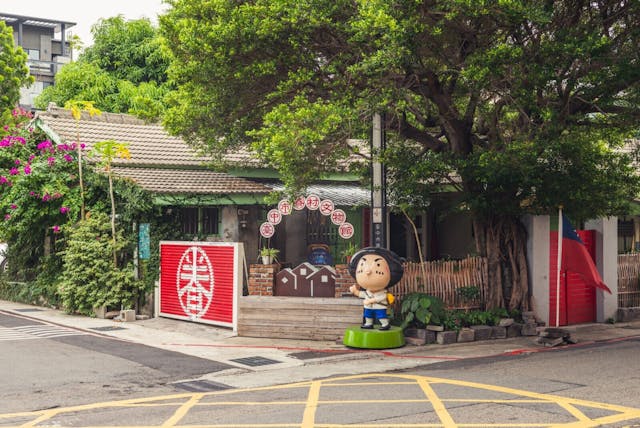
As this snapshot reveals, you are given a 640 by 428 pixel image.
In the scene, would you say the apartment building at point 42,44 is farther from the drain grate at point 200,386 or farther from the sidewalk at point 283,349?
the drain grate at point 200,386

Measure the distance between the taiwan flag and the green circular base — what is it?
13.4 feet

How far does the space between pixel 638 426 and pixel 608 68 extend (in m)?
7.48

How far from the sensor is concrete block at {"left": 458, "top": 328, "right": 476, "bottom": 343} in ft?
49.4

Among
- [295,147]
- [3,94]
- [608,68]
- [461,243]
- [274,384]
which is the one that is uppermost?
[3,94]

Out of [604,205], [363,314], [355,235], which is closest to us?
[363,314]

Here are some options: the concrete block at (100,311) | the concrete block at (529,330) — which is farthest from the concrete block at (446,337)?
the concrete block at (100,311)

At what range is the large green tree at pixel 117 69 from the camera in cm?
3894

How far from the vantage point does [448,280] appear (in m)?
15.9

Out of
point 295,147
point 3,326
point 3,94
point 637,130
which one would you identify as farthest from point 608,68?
point 3,94

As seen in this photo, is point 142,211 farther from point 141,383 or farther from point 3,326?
point 141,383

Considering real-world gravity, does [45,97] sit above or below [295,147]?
above

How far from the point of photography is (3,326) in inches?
688

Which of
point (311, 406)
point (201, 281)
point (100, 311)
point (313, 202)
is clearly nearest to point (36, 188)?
point (100, 311)

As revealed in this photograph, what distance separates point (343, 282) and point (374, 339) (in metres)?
2.02
